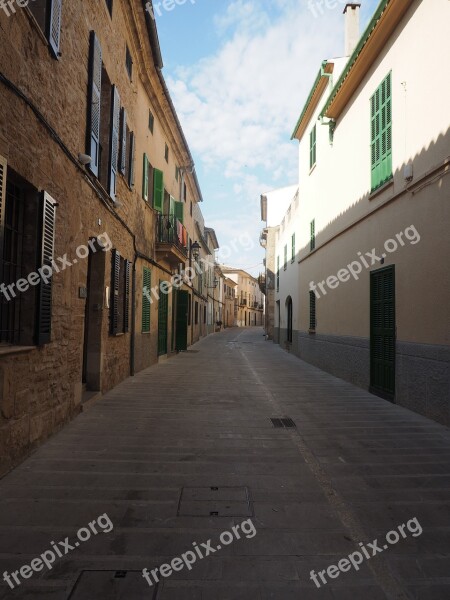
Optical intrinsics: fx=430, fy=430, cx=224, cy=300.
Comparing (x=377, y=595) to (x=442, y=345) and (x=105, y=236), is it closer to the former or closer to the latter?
(x=442, y=345)

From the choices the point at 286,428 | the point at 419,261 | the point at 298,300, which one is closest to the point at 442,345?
the point at 419,261

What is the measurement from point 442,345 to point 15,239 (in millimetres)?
5597

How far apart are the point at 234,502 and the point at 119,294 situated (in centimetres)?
630

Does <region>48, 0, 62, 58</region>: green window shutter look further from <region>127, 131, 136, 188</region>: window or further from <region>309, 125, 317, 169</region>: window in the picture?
<region>309, 125, 317, 169</region>: window

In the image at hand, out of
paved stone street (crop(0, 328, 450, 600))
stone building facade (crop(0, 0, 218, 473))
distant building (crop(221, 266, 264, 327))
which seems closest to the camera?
paved stone street (crop(0, 328, 450, 600))

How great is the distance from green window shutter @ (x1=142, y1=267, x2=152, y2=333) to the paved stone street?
5.18 m

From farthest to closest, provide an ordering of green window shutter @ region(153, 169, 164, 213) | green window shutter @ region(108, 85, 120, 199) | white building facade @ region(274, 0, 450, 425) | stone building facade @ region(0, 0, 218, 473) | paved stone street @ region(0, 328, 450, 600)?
green window shutter @ region(153, 169, 164, 213) < green window shutter @ region(108, 85, 120, 199) < white building facade @ region(274, 0, 450, 425) < stone building facade @ region(0, 0, 218, 473) < paved stone street @ region(0, 328, 450, 600)

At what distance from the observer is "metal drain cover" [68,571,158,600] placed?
2.29 metres

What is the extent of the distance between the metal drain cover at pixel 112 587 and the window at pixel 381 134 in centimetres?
748

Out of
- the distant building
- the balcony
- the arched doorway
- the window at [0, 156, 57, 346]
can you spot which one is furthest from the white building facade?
the distant building

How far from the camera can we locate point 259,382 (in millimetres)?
Result: 9844

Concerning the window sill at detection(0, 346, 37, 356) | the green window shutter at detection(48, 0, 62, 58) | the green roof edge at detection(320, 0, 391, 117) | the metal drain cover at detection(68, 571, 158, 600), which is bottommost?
the metal drain cover at detection(68, 571, 158, 600)

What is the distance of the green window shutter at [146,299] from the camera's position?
11.6 metres

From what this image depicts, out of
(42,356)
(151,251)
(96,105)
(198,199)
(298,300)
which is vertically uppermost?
(198,199)
